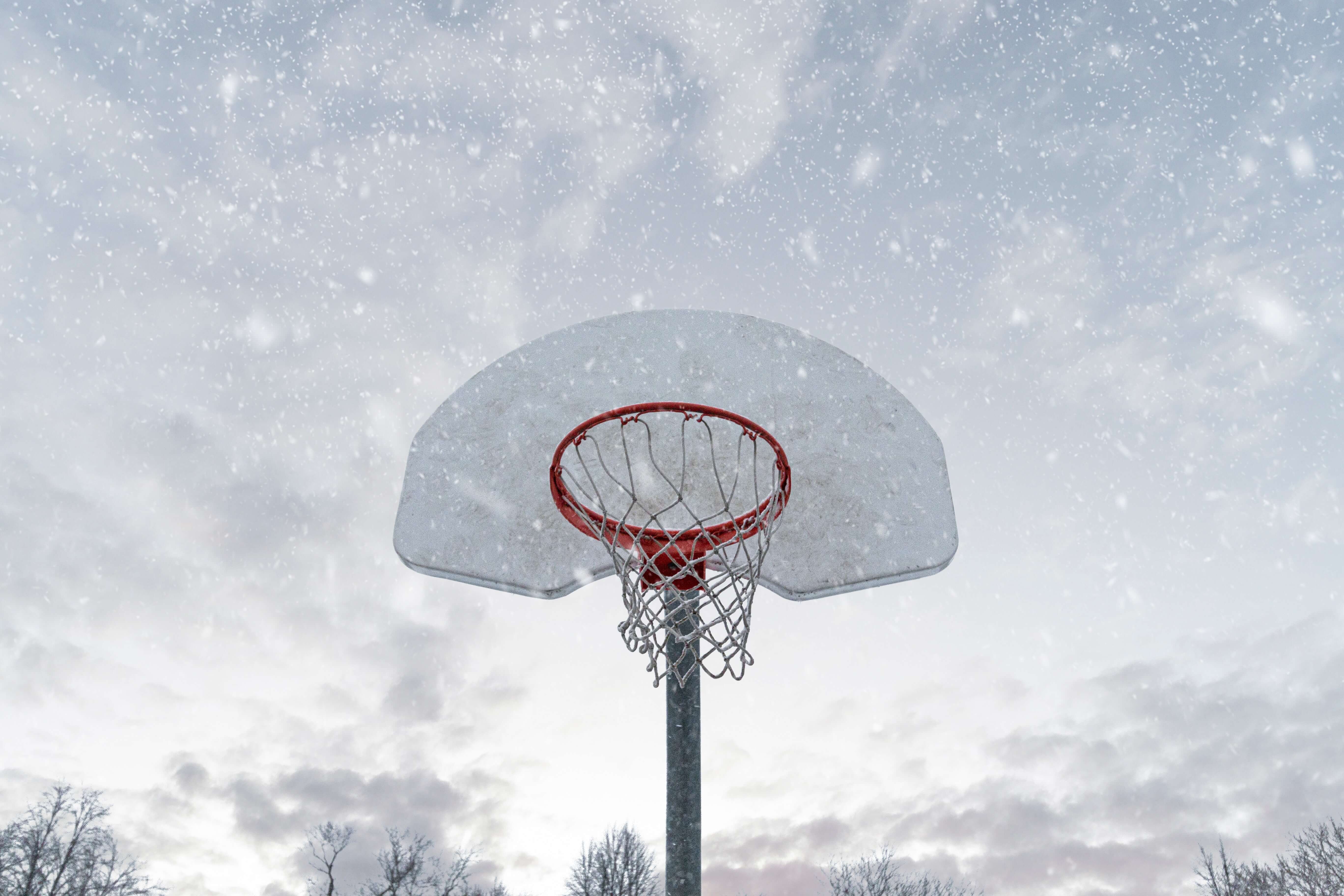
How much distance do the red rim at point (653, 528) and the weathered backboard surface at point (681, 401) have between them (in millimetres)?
254

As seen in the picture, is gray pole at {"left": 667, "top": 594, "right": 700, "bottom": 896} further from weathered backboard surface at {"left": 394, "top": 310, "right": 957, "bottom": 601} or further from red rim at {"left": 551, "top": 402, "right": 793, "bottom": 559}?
weathered backboard surface at {"left": 394, "top": 310, "right": 957, "bottom": 601}

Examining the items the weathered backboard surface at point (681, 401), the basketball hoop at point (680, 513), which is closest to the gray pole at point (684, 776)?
the basketball hoop at point (680, 513)

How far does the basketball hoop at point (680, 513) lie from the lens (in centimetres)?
405

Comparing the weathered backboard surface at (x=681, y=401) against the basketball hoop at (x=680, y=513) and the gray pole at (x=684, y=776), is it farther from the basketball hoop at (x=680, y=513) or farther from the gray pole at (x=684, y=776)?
the gray pole at (x=684, y=776)

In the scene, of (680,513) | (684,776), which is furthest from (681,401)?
(684,776)

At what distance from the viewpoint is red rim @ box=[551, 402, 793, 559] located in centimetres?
423

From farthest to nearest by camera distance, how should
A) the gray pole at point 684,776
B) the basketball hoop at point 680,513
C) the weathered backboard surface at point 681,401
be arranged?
the weathered backboard surface at point 681,401, the basketball hoop at point 680,513, the gray pole at point 684,776

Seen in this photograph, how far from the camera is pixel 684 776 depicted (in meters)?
3.88

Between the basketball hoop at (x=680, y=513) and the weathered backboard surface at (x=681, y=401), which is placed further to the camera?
the weathered backboard surface at (x=681, y=401)

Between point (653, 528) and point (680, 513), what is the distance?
176 mm

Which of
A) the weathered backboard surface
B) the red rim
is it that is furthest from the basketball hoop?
the weathered backboard surface

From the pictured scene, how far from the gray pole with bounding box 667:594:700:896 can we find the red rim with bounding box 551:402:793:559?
339 mm

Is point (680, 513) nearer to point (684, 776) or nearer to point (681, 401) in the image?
point (681, 401)

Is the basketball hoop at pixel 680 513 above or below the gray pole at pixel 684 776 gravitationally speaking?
above
